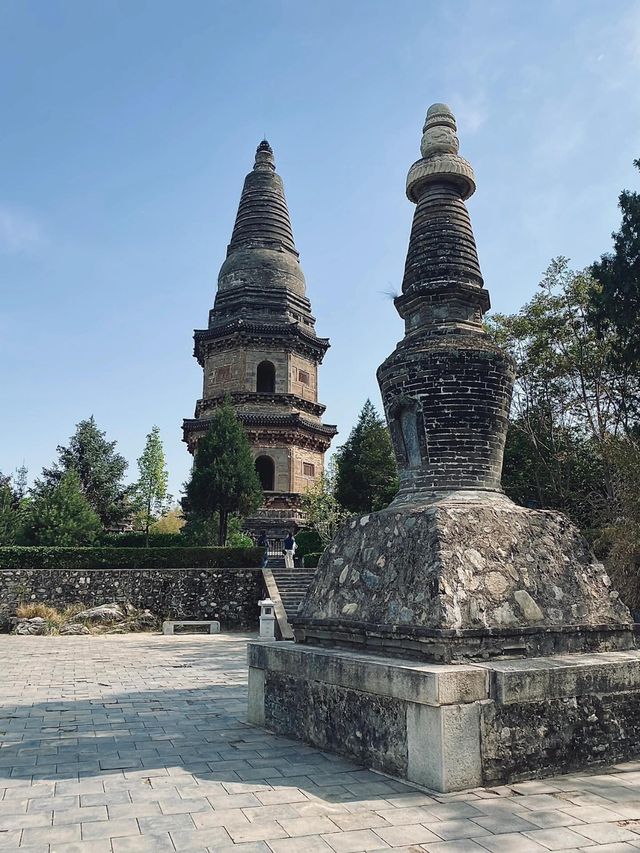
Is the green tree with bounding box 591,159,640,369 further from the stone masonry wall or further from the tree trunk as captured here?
the tree trunk

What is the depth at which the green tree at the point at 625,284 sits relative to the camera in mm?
17391

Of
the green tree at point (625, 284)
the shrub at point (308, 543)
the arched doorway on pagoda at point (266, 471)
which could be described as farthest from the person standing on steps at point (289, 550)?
the green tree at point (625, 284)

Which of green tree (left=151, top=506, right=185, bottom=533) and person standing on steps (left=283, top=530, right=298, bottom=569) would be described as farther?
green tree (left=151, top=506, right=185, bottom=533)

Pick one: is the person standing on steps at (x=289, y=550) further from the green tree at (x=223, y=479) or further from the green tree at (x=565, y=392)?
the green tree at (x=565, y=392)

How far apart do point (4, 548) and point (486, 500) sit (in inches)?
797

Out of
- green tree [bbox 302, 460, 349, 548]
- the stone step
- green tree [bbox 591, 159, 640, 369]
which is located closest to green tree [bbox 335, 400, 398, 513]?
green tree [bbox 302, 460, 349, 548]

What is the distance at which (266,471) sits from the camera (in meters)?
32.7

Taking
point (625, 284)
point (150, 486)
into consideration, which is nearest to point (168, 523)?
point (150, 486)

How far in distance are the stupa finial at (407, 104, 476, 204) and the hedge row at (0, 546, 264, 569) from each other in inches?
659

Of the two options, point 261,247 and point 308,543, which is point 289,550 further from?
point 261,247

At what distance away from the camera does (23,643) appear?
18000 millimetres

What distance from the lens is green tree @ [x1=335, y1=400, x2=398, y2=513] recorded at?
30062mm

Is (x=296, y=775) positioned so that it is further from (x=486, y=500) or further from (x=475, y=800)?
(x=486, y=500)

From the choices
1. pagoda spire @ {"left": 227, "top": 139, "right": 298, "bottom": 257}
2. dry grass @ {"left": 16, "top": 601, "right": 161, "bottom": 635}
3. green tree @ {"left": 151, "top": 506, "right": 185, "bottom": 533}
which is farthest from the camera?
green tree @ {"left": 151, "top": 506, "right": 185, "bottom": 533}
